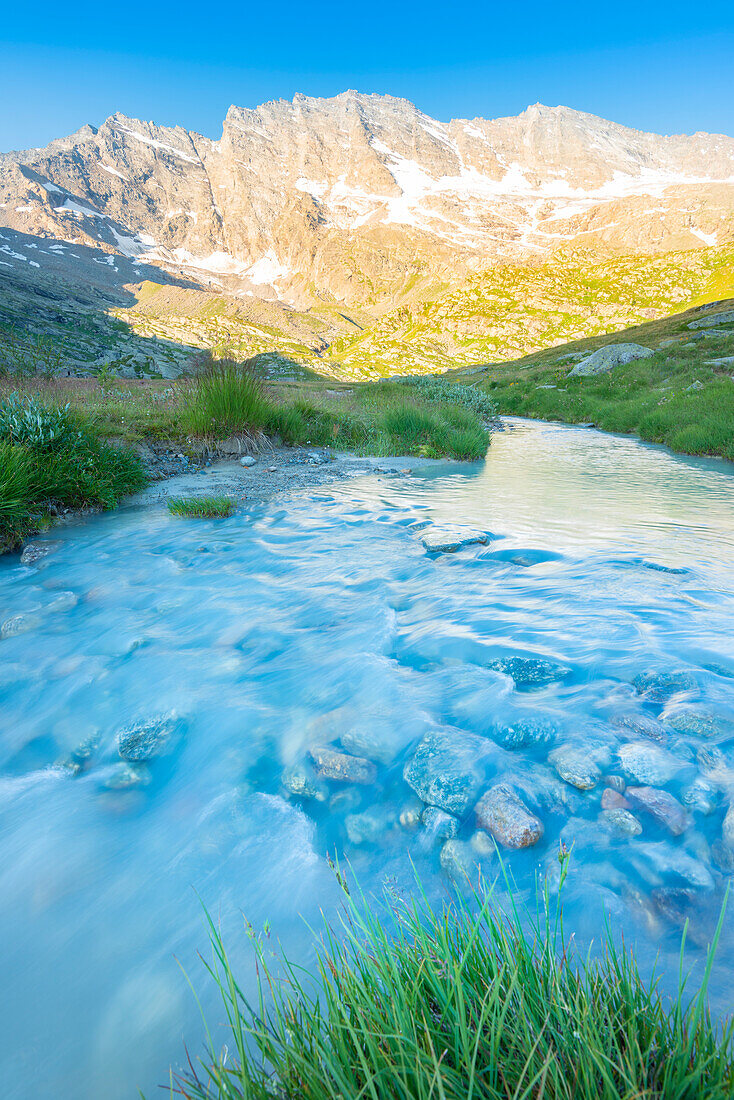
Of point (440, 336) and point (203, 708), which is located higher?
point (440, 336)

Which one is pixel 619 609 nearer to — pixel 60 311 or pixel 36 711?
pixel 36 711

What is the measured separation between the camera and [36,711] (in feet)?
11.0

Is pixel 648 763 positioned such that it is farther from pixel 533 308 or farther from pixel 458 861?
pixel 533 308

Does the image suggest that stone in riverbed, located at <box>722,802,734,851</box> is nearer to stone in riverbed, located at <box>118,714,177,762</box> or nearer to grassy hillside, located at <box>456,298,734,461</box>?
stone in riverbed, located at <box>118,714,177,762</box>

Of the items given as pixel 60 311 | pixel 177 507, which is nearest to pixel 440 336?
pixel 60 311

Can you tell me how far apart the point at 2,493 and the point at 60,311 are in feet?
430

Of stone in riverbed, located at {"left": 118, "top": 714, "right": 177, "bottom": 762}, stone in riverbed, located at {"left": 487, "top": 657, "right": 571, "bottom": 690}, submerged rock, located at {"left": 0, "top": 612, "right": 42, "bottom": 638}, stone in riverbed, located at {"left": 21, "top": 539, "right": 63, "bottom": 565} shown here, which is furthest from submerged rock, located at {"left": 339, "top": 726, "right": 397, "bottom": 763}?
stone in riverbed, located at {"left": 21, "top": 539, "right": 63, "bottom": 565}

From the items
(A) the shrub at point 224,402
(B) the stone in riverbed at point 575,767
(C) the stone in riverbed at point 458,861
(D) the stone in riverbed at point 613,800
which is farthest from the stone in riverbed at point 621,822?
(A) the shrub at point 224,402

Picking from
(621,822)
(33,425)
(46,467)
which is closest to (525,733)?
(621,822)

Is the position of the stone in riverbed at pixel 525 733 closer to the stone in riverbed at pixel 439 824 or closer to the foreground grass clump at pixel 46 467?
the stone in riverbed at pixel 439 824

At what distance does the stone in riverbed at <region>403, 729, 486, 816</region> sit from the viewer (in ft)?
7.63

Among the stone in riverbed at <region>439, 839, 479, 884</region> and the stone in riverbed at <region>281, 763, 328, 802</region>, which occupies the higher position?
the stone in riverbed at <region>439, 839, 479, 884</region>

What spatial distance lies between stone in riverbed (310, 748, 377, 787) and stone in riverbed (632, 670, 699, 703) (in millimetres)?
1685

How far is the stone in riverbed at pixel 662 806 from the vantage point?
6.85 feet
